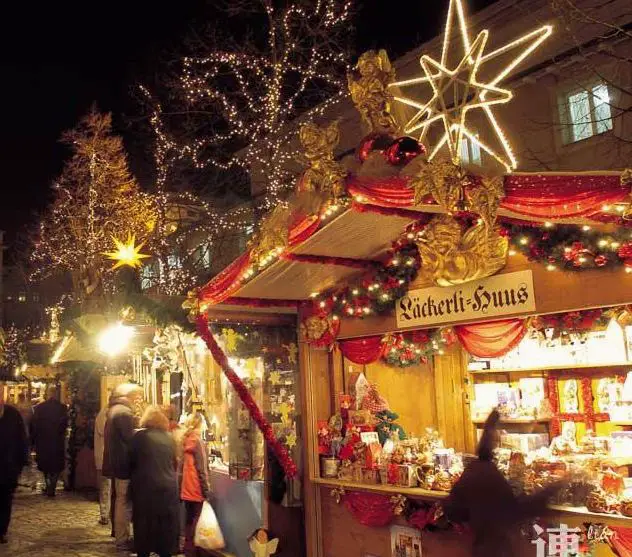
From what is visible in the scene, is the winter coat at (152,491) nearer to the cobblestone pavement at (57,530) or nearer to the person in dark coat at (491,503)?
the cobblestone pavement at (57,530)

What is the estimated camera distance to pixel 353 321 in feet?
23.6

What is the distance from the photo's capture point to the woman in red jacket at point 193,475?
312 inches

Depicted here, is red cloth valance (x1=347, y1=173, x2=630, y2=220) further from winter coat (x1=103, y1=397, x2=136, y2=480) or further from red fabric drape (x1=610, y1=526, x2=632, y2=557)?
winter coat (x1=103, y1=397, x2=136, y2=480)

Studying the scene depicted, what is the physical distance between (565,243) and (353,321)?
2644mm

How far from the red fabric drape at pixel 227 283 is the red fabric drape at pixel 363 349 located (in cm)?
144

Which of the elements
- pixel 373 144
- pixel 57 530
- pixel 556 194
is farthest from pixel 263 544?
pixel 556 194

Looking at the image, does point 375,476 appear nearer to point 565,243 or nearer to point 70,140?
point 565,243

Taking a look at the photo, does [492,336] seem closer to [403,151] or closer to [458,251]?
[458,251]

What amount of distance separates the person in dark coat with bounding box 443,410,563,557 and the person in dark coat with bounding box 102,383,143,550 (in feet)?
16.0

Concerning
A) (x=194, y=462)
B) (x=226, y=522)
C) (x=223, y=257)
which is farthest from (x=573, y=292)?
(x=223, y=257)

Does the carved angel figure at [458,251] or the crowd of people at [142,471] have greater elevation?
the carved angel figure at [458,251]

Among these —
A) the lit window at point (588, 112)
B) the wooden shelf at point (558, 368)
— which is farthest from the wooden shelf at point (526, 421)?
the lit window at point (588, 112)

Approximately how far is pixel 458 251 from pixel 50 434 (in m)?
10.2

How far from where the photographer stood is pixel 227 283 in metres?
6.80
